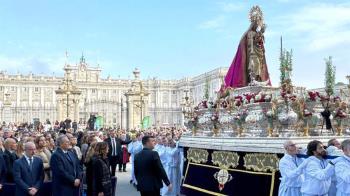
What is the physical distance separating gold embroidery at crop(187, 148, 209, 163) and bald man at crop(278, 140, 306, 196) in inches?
181

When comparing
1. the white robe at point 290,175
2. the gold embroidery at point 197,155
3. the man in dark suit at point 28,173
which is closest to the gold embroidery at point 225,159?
the gold embroidery at point 197,155

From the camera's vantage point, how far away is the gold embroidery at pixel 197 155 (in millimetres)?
12883

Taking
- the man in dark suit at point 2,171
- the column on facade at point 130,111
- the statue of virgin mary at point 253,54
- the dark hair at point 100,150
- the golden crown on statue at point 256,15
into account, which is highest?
the golden crown on statue at point 256,15

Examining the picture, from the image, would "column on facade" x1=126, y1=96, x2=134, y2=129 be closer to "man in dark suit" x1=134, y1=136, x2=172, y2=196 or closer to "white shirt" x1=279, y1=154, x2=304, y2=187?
"man in dark suit" x1=134, y1=136, x2=172, y2=196

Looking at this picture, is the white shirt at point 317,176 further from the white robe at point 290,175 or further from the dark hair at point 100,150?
the dark hair at point 100,150

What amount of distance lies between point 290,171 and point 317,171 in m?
0.62

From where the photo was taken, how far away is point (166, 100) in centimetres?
9850

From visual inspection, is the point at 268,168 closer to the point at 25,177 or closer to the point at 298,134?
the point at 298,134

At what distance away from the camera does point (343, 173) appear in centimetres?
713

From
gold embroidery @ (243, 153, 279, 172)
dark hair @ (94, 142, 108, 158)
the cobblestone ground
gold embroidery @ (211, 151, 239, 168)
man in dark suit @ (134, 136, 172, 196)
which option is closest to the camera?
dark hair @ (94, 142, 108, 158)

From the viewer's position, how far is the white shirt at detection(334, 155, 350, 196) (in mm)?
7109

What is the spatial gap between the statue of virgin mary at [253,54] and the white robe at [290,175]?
7.54 meters

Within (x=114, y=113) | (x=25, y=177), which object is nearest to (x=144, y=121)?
(x=25, y=177)

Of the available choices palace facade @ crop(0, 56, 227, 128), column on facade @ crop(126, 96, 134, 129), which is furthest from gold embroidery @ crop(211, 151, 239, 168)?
palace facade @ crop(0, 56, 227, 128)
